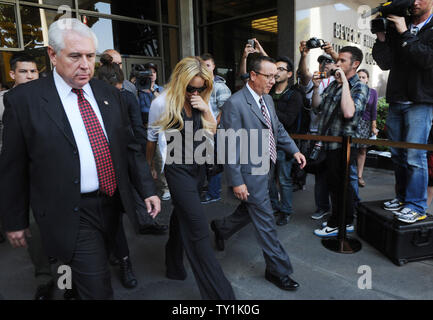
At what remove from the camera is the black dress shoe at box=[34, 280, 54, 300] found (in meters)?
2.61

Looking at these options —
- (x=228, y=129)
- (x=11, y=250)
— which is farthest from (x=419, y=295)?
(x=11, y=250)

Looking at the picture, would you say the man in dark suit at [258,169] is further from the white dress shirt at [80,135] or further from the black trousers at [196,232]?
the white dress shirt at [80,135]

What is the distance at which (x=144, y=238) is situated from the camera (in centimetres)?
374

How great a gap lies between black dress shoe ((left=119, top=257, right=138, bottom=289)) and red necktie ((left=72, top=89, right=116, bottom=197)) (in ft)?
4.13

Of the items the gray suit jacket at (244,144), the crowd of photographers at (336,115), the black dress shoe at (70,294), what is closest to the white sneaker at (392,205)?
the crowd of photographers at (336,115)

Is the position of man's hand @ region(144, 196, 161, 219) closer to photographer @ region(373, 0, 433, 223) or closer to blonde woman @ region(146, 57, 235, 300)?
blonde woman @ region(146, 57, 235, 300)

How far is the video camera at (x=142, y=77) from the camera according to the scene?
14.4 feet

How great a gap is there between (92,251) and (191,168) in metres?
0.98

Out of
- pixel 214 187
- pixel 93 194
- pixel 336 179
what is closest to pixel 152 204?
pixel 93 194

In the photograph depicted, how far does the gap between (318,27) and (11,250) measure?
7959mm

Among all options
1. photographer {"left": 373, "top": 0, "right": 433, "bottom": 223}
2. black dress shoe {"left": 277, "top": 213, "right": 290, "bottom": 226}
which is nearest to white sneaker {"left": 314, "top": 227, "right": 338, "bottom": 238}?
black dress shoe {"left": 277, "top": 213, "right": 290, "bottom": 226}

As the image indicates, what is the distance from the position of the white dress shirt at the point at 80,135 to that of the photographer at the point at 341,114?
252 cm

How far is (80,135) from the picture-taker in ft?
5.53
